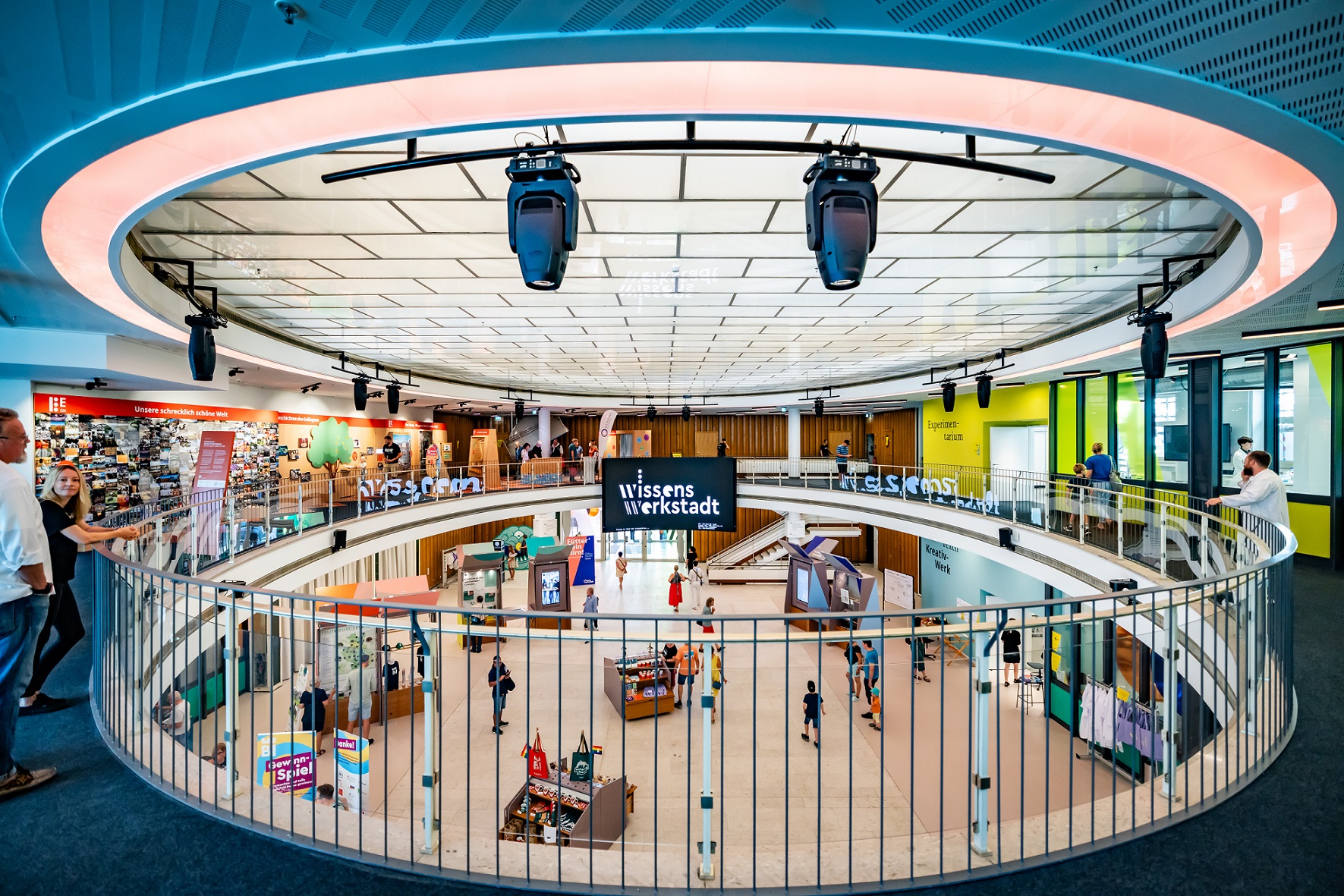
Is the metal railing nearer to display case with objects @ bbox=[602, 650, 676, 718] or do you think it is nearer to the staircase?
display case with objects @ bbox=[602, 650, 676, 718]

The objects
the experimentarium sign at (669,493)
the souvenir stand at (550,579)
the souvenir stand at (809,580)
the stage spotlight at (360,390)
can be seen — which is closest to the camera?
the stage spotlight at (360,390)

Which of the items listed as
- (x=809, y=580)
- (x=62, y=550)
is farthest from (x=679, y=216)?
(x=809, y=580)

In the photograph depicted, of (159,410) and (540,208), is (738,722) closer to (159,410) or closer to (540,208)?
(540,208)

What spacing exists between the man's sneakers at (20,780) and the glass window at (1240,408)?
13.4 m

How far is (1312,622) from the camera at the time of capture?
5.48 meters

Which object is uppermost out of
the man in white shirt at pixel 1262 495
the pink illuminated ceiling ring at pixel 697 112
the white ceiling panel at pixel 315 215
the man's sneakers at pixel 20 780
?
the white ceiling panel at pixel 315 215

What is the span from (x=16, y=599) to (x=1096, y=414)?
15.8 metres

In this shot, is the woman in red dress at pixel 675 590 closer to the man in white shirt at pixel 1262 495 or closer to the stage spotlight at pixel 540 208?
the man in white shirt at pixel 1262 495

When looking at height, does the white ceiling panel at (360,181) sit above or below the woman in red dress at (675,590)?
above

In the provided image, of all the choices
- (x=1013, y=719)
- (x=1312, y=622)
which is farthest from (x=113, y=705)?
(x=1013, y=719)

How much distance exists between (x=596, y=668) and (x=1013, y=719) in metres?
8.31

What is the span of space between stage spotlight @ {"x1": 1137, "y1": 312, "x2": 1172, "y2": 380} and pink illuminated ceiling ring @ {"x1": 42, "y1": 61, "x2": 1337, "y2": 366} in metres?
2.40

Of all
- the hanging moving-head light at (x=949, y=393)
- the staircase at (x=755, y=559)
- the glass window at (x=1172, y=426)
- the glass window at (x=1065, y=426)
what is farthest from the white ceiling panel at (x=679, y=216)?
the staircase at (x=755, y=559)

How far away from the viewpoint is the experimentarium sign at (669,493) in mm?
14930
